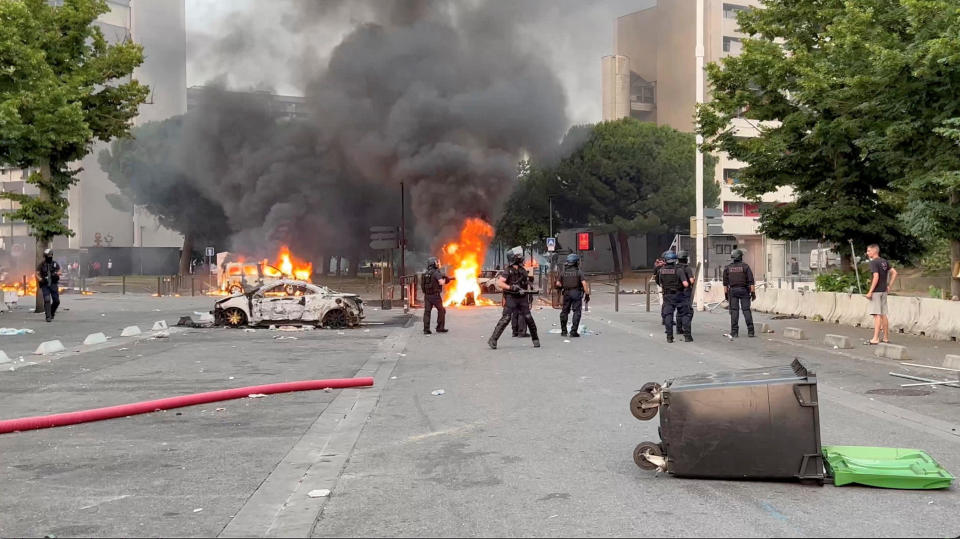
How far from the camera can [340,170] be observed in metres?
47.5

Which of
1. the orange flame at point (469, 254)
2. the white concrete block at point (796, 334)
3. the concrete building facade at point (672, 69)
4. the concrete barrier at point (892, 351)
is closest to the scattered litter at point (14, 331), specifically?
the white concrete block at point (796, 334)

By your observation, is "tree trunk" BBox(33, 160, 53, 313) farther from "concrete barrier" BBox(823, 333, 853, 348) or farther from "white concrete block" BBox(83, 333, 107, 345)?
"concrete barrier" BBox(823, 333, 853, 348)

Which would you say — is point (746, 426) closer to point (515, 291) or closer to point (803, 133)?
point (515, 291)

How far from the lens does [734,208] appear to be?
70.9 meters

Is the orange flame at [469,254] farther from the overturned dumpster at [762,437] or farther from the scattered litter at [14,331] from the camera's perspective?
the overturned dumpster at [762,437]

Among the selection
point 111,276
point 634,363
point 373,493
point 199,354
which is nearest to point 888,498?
point 373,493

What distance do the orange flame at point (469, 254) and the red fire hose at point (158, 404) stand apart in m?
23.2

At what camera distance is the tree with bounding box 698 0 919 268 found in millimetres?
18578

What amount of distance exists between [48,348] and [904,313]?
1540 centimetres

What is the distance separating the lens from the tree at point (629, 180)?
59.8 m

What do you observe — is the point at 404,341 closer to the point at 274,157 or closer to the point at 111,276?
the point at 274,157

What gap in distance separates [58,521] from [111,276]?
2813 inches

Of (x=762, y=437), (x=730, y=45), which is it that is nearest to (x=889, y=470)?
(x=762, y=437)

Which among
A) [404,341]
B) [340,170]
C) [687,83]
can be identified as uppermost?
[687,83]
